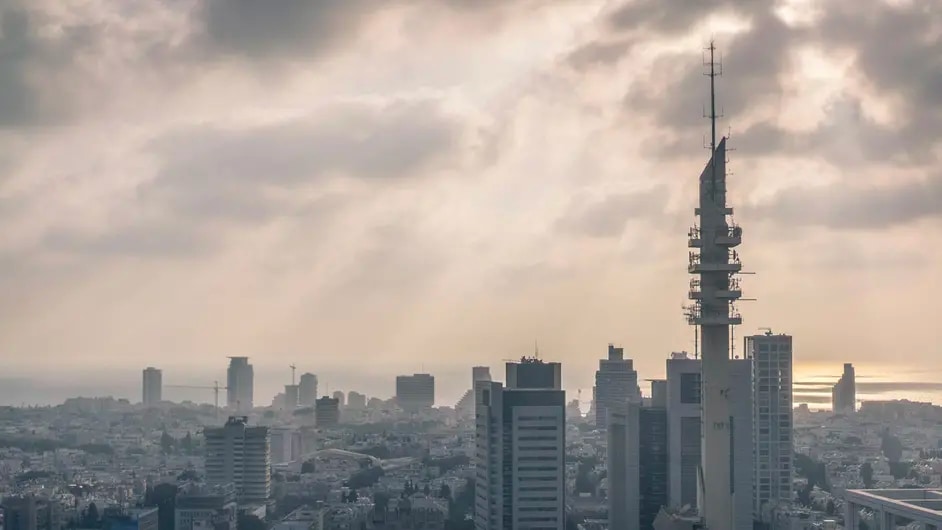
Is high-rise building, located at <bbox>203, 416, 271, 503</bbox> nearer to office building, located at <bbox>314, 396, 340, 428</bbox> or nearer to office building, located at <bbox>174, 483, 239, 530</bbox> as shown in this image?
office building, located at <bbox>174, 483, 239, 530</bbox>

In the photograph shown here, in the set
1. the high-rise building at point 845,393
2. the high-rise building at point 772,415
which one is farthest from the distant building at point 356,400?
the high-rise building at point 772,415

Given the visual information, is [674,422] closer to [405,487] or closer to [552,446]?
[552,446]

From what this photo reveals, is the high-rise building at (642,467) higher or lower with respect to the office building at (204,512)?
higher

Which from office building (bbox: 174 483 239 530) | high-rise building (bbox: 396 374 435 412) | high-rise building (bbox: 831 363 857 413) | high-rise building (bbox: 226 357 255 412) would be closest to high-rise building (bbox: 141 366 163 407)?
high-rise building (bbox: 226 357 255 412)

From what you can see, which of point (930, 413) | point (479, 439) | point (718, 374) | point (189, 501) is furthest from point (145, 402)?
point (718, 374)

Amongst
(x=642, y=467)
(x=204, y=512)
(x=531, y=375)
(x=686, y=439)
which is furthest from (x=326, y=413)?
(x=686, y=439)

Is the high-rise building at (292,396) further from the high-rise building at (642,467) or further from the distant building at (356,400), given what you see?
the high-rise building at (642,467)
